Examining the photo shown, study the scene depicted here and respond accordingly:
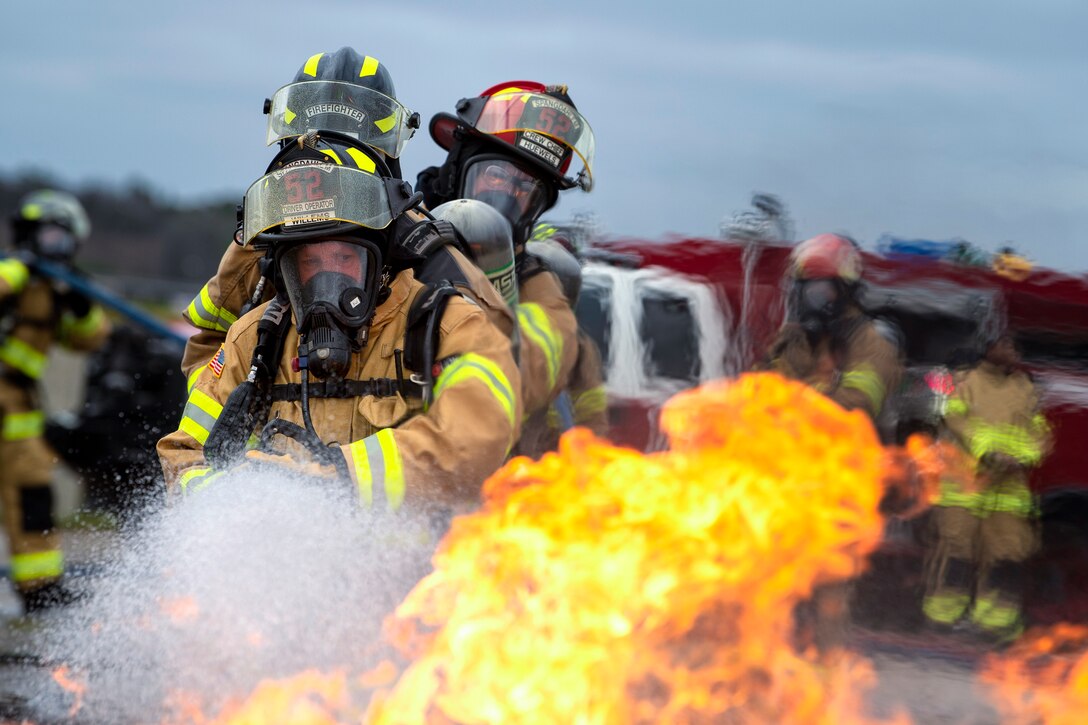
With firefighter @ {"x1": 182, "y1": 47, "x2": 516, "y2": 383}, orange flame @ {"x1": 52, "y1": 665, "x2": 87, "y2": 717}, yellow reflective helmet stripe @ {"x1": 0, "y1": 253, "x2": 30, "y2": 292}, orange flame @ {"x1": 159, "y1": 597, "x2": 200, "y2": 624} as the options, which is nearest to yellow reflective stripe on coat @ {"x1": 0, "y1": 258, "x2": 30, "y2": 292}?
yellow reflective helmet stripe @ {"x1": 0, "y1": 253, "x2": 30, "y2": 292}

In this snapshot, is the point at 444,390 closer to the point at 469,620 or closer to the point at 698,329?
the point at 469,620

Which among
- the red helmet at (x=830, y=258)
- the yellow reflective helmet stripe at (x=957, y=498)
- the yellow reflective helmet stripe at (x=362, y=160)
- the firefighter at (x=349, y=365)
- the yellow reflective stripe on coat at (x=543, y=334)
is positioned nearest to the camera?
the firefighter at (x=349, y=365)

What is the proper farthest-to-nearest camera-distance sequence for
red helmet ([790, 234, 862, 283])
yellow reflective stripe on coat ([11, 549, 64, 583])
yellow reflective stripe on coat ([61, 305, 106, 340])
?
yellow reflective stripe on coat ([61, 305, 106, 340]), yellow reflective stripe on coat ([11, 549, 64, 583]), red helmet ([790, 234, 862, 283])

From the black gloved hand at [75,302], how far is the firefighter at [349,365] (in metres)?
3.68

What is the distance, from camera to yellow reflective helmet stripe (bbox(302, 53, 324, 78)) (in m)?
4.51

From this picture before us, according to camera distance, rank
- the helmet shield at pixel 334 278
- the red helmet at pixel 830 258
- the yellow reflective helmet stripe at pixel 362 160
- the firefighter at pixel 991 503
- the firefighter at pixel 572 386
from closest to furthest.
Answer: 1. the helmet shield at pixel 334 278
2. the yellow reflective helmet stripe at pixel 362 160
3. the firefighter at pixel 572 386
4. the red helmet at pixel 830 258
5. the firefighter at pixel 991 503

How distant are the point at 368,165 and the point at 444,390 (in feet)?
2.75

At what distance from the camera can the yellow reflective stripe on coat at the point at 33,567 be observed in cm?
664

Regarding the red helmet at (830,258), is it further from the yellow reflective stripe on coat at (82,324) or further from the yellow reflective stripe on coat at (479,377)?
the yellow reflective stripe on coat at (82,324)

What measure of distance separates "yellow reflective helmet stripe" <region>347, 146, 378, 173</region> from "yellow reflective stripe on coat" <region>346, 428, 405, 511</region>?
3.02 ft

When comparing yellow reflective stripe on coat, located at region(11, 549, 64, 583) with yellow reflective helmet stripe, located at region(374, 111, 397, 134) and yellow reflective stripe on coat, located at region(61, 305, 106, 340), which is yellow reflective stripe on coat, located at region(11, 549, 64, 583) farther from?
yellow reflective helmet stripe, located at region(374, 111, 397, 134)

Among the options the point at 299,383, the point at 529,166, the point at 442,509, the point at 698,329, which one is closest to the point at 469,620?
the point at 442,509

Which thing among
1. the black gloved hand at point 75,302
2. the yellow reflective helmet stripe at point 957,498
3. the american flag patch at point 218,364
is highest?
the american flag patch at point 218,364

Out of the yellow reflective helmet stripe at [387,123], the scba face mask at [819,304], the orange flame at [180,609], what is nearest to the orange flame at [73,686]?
the orange flame at [180,609]
